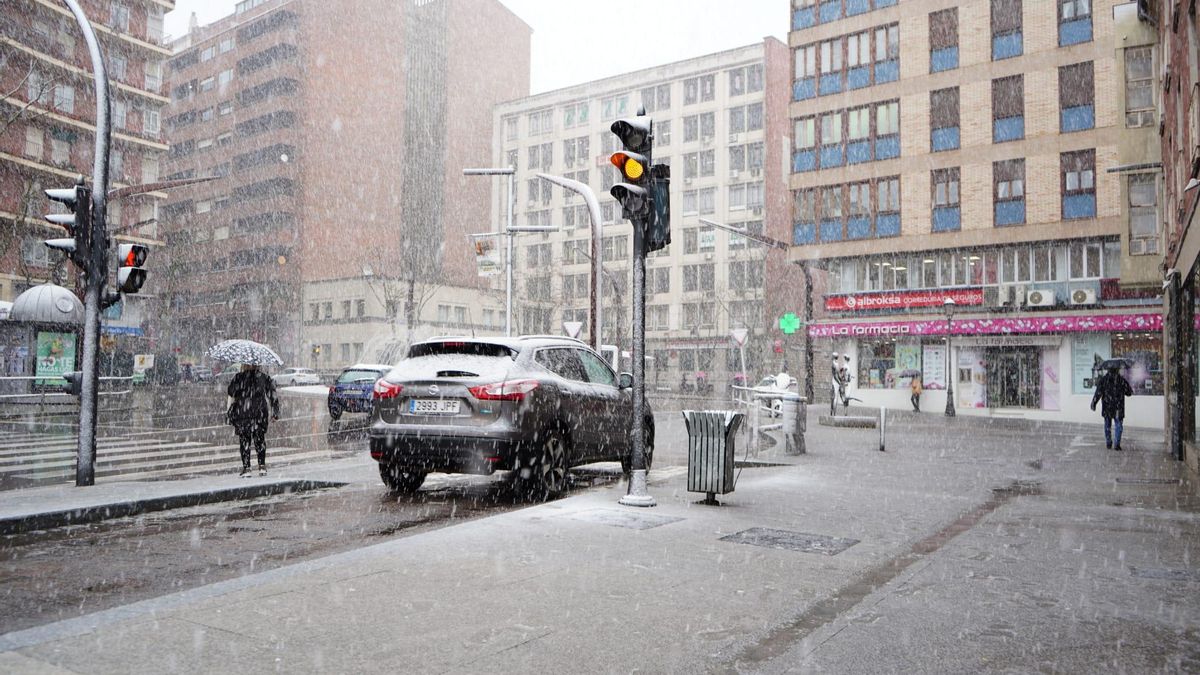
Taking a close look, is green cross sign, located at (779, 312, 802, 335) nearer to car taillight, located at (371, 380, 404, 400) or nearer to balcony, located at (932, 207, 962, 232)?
balcony, located at (932, 207, 962, 232)

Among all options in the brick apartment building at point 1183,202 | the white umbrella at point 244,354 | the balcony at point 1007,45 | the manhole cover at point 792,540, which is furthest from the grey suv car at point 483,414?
the balcony at point 1007,45

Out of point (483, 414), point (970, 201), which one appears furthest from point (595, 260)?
point (970, 201)

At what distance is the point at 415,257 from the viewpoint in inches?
3420

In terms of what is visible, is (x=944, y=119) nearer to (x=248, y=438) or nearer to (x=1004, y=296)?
(x=1004, y=296)

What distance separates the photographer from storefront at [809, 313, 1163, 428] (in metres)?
33.0

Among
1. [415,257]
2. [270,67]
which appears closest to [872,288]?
[415,257]

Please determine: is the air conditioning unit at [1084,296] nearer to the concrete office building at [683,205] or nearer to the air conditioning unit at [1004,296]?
the air conditioning unit at [1004,296]

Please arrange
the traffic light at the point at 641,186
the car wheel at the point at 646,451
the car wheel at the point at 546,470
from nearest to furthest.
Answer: the traffic light at the point at 641,186 < the car wheel at the point at 546,470 < the car wheel at the point at 646,451

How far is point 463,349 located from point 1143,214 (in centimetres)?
2131

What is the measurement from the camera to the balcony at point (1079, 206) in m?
34.0

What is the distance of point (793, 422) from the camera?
1467 cm

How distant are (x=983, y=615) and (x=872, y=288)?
36.1 m

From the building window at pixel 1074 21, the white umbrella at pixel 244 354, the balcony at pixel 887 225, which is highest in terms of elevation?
the building window at pixel 1074 21

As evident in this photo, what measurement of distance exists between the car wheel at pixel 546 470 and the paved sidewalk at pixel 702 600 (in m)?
0.72
